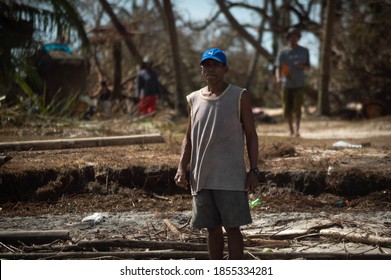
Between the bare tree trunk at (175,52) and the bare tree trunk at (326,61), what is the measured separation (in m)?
3.54

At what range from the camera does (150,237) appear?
18.5 ft

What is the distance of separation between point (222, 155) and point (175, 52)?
1305cm

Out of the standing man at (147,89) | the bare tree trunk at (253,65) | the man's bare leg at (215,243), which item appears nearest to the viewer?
the man's bare leg at (215,243)

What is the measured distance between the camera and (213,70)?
4.53m

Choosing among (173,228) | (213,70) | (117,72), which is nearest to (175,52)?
(117,72)

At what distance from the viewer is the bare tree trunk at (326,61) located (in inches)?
640

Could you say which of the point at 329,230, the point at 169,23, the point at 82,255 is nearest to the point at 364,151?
the point at 329,230

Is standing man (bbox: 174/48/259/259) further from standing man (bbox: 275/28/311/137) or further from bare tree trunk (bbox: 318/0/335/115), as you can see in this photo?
bare tree trunk (bbox: 318/0/335/115)

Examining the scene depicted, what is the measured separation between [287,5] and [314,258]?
54.3ft

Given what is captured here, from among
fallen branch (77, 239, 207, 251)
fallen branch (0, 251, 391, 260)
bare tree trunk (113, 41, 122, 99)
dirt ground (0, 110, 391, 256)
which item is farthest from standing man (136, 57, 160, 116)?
fallen branch (0, 251, 391, 260)

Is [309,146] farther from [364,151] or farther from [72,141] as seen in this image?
[72,141]

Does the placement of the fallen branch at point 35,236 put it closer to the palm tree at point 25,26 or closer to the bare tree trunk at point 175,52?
the palm tree at point 25,26

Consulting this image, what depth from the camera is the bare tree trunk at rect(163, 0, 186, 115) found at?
16812mm

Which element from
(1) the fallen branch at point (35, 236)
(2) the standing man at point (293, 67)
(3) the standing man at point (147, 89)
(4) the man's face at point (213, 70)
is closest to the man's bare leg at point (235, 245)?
(4) the man's face at point (213, 70)
